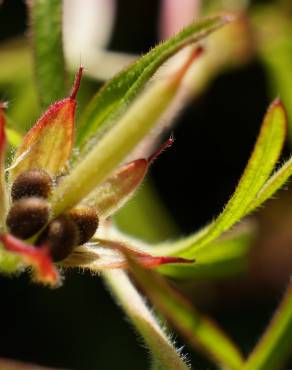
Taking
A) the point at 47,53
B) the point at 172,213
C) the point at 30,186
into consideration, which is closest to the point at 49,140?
the point at 30,186

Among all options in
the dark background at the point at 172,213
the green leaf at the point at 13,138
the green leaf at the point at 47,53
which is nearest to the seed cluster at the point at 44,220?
the green leaf at the point at 13,138

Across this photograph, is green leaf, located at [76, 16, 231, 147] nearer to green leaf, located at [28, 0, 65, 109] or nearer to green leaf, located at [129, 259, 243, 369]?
green leaf, located at [28, 0, 65, 109]

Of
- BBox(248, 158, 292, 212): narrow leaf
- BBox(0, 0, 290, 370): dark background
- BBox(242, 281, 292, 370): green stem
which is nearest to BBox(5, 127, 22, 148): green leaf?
BBox(248, 158, 292, 212): narrow leaf

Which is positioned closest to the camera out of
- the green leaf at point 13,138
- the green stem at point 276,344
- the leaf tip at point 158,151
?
the leaf tip at point 158,151

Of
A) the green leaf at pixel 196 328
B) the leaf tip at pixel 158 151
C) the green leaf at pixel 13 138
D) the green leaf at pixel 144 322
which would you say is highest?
the leaf tip at pixel 158 151

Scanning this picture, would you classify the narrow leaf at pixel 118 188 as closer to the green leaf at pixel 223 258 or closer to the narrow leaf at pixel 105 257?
the narrow leaf at pixel 105 257

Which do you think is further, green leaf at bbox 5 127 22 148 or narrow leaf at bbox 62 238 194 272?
green leaf at bbox 5 127 22 148

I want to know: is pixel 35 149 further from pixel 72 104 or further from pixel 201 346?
pixel 201 346

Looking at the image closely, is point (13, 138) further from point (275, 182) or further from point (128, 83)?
point (275, 182)
